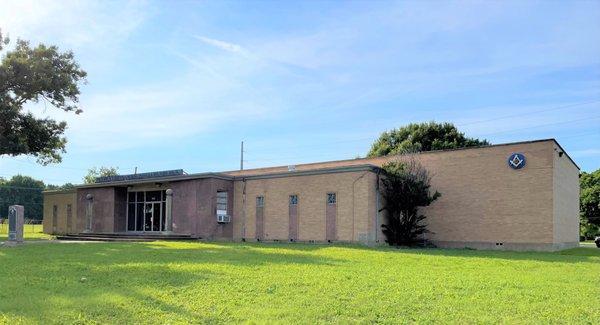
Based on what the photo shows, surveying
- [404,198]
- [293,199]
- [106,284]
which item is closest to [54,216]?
[293,199]

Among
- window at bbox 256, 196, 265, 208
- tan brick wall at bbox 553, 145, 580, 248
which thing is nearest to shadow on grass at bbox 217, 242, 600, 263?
tan brick wall at bbox 553, 145, 580, 248

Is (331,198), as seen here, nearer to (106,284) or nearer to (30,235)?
(106,284)

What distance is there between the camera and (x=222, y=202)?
31734mm

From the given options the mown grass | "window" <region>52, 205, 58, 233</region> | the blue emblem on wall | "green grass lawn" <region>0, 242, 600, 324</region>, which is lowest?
the mown grass

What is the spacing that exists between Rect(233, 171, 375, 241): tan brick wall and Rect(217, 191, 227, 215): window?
27.3 inches

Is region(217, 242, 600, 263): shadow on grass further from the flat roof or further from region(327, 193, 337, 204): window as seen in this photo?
the flat roof

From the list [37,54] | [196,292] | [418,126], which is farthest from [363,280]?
[418,126]

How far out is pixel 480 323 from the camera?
6.94m

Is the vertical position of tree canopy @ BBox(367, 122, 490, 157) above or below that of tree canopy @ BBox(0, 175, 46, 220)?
above

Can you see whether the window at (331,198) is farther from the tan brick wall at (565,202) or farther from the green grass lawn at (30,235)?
the green grass lawn at (30,235)

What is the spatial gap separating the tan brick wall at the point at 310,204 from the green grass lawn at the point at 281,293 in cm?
1255

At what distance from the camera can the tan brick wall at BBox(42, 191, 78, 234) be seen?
138 ft

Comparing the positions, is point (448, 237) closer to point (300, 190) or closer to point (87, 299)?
point (300, 190)

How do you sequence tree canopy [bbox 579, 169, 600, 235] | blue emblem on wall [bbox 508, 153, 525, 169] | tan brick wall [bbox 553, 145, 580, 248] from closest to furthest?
blue emblem on wall [bbox 508, 153, 525, 169] → tan brick wall [bbox 553, 145, 580, 248] → tree canopy [bbox 579, 169, 600, 235]
